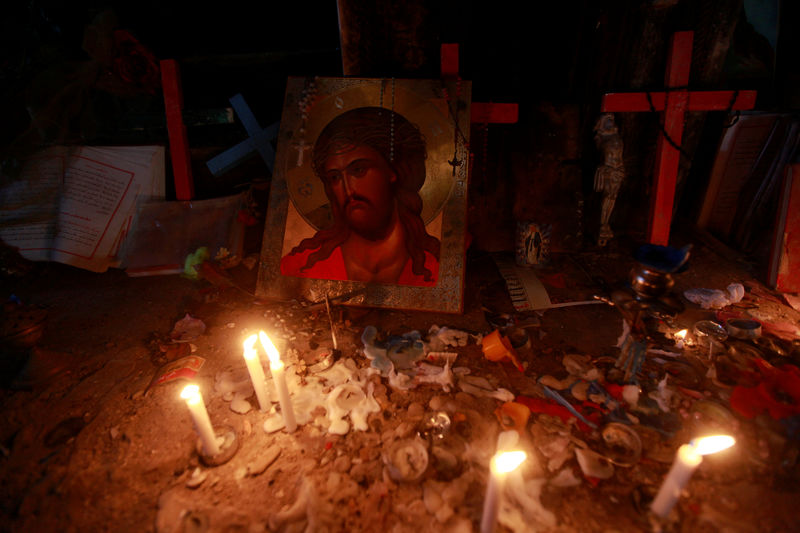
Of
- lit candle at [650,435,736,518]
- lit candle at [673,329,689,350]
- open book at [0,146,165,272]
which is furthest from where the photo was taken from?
open book at [0,146,165,272]

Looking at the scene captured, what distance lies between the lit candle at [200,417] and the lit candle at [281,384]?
0.38 meters

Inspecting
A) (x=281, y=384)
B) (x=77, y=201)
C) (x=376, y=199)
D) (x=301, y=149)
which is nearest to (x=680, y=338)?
(x=376, y=199)

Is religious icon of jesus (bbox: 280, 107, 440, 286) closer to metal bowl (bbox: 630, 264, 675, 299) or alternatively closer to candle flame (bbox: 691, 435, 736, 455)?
metal bowl (bbox: 630, 264, 675, 299)

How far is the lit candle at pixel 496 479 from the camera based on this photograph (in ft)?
4.54

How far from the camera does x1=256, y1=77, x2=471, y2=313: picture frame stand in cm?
328

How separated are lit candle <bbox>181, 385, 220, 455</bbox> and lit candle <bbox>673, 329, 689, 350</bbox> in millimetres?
3424

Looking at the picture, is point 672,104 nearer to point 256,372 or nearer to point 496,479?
point 496,479

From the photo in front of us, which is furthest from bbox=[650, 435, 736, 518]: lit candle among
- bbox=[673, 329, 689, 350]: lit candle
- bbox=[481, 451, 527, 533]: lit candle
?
bbox=[673, 329, 689, 350]: lit candle

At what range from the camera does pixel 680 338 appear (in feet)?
9.41

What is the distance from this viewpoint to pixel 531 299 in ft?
11.2

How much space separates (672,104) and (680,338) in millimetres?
2340

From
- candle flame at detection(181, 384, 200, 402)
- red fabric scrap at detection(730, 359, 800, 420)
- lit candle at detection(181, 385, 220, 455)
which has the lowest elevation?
red fabric scrap at detection(730, 359, 800, 420)

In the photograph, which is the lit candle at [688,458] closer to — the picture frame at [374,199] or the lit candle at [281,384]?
the picture frame at [374,199]

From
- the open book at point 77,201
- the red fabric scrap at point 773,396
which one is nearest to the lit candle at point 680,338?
the red fabric scrap at point 773,396
